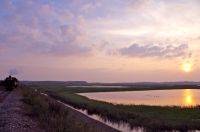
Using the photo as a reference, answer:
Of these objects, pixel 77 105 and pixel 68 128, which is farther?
pixel 77 105

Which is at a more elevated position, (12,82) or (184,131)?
(12,82)

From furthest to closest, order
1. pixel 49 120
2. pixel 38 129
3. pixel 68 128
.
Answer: pixel 49 120 → pixel 38 129 → pixel 68 128

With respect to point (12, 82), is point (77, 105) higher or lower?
lower

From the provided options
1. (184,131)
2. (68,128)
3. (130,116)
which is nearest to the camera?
(68,128)

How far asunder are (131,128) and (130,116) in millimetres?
4605

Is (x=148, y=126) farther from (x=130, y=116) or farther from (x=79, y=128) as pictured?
(x=79, y=128)

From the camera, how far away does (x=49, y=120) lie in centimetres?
1485

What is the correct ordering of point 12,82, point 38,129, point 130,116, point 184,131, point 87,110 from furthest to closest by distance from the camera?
point 12,82
point 87,110
point 130,116
point 184,131
point 38,129

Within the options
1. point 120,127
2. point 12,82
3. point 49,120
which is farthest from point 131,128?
point 12,82

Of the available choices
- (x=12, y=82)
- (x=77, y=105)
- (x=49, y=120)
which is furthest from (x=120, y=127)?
(x=12, y=82)

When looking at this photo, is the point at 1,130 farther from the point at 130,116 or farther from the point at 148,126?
the point at 130,116

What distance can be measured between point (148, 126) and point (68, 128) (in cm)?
1178

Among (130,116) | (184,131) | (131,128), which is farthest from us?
(130,116)

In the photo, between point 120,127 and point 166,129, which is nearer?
point 166,129
